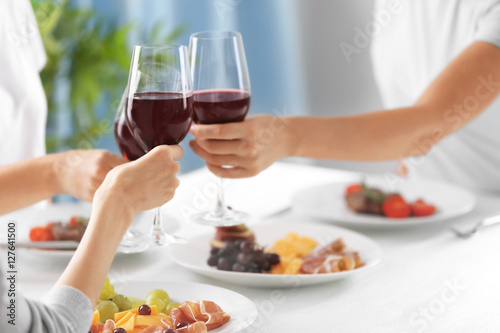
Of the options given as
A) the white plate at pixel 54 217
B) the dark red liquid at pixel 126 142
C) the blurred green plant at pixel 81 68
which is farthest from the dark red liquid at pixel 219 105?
the blurred green plant at pixel 81 68

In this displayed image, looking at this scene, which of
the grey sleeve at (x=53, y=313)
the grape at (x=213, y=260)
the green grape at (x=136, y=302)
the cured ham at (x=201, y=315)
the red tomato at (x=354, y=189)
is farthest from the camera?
the red tomato at (x=354, y=189)

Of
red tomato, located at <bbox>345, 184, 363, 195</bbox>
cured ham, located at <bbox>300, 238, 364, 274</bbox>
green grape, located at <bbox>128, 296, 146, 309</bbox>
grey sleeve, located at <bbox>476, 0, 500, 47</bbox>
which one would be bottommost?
green grape, located at <bbox>128, 296, 146, 309</bbox>

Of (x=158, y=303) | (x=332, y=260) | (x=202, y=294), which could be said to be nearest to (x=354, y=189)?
(x=332, y=260)

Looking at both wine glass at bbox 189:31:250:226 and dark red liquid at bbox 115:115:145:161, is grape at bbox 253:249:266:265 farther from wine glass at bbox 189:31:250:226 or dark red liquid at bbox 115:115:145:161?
dark red liquid at bbox 115:115:145:161

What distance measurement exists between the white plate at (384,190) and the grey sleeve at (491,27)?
45 centimetres

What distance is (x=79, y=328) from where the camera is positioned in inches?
34.6

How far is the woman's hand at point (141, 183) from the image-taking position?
37.8 inches

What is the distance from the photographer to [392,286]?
1373mm

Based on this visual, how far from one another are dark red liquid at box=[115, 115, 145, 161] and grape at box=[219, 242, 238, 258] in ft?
0.90

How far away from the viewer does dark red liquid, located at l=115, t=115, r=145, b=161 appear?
1.34m

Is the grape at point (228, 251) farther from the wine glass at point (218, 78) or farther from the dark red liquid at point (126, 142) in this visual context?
the dark red liquid at point (126, 142)

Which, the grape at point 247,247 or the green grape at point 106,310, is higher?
the grape at point 247,247

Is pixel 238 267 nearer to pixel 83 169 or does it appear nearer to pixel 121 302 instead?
pixel 121 302

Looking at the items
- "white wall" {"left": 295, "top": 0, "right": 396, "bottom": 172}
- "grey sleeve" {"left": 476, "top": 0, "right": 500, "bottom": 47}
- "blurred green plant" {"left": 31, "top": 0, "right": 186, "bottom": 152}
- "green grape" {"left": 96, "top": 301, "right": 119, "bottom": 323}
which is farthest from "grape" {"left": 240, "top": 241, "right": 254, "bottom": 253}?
"white wall" {"left": 295, "top": 0, "right": 396, "bottom": 172}
